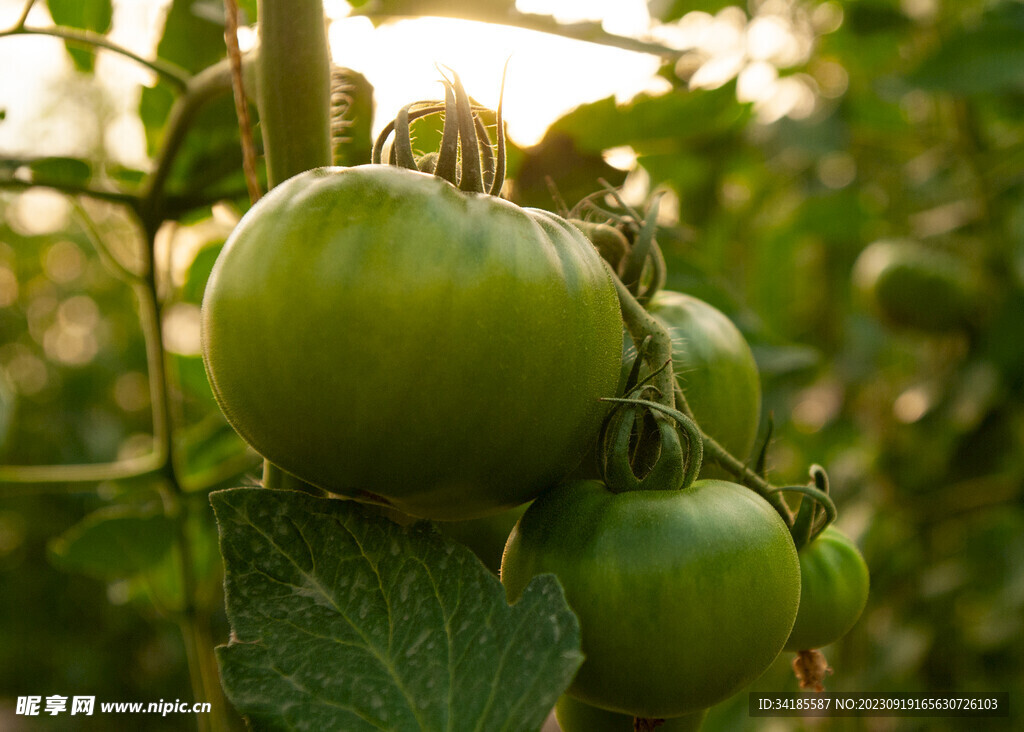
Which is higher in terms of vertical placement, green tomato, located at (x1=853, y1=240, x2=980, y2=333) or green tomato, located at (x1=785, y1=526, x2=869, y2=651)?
green tomato, located at (x1=785, y1=526, x2=869, y2=651)

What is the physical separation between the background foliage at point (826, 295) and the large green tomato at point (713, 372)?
317 millimetres

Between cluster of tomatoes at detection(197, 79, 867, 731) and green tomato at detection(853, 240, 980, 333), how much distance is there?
4.64 ft

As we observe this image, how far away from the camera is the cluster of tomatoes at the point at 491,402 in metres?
0.32

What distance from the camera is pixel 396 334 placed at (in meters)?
0.32

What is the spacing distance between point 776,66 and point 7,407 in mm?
1571

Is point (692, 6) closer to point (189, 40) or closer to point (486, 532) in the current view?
point (189, 40)

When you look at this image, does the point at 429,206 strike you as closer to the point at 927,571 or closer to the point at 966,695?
the point at 966,695

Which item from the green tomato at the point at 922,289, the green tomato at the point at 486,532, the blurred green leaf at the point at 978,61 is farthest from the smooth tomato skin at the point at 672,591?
the green tomato at the point at 922,289

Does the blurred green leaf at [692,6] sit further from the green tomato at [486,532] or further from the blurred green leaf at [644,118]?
the green tomato at [486,532]

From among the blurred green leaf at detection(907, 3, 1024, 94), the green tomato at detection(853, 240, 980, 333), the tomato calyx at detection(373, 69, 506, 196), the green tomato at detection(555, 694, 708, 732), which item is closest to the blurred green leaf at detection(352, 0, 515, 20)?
the tomato calyx at detection(373, 69, 506, 196)

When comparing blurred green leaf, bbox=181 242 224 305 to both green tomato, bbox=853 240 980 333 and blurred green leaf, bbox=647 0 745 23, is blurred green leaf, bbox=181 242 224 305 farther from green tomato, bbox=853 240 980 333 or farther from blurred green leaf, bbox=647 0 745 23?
green tomato, bbox=853 240 980 333

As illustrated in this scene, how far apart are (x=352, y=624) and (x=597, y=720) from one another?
186 millimetres

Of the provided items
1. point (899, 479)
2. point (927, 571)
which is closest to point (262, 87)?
point (899, 479)

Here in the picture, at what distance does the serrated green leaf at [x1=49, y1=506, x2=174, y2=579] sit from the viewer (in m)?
0.80
